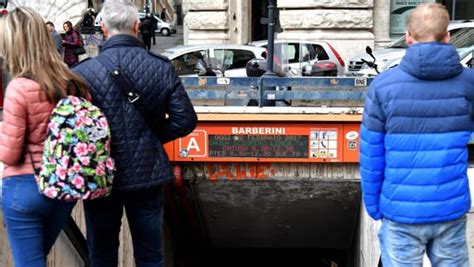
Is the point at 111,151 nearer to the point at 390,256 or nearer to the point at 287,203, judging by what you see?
the point at 390,256

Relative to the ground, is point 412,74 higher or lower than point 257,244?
higher

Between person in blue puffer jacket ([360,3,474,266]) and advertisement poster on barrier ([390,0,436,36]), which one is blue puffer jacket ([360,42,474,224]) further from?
advertisement poster on barrier ([390,0,436,36])

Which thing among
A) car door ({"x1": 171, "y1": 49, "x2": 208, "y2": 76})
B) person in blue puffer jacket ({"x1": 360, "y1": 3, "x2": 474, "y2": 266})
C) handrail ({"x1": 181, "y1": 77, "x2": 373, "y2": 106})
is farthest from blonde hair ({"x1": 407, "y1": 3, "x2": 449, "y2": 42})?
car door ({"x1": 171, "y1": 49, "x2": 208, "y2": 76})

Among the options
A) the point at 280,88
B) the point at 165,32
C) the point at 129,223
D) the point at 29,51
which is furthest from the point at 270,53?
the point at 165,32

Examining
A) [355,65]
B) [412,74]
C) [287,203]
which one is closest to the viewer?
[412,74]

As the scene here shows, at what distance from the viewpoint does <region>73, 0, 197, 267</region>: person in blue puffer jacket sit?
12.5 ft

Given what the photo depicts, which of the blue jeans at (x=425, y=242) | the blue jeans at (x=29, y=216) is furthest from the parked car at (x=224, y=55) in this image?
the blue jeans at (x=425, y=242)

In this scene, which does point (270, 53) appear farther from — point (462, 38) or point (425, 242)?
point (425, 242)

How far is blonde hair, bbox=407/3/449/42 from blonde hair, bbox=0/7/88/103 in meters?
1.66

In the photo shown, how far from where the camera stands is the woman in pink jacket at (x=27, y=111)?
11.5 ft

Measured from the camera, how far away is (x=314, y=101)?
21.7 feet

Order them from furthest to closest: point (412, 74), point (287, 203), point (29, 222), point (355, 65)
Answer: point (355, 65) → point (287, 203) → point (29, 222) → point (412, 74)

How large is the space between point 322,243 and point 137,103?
16.2 ft

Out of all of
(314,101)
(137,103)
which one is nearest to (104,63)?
(137,103)
